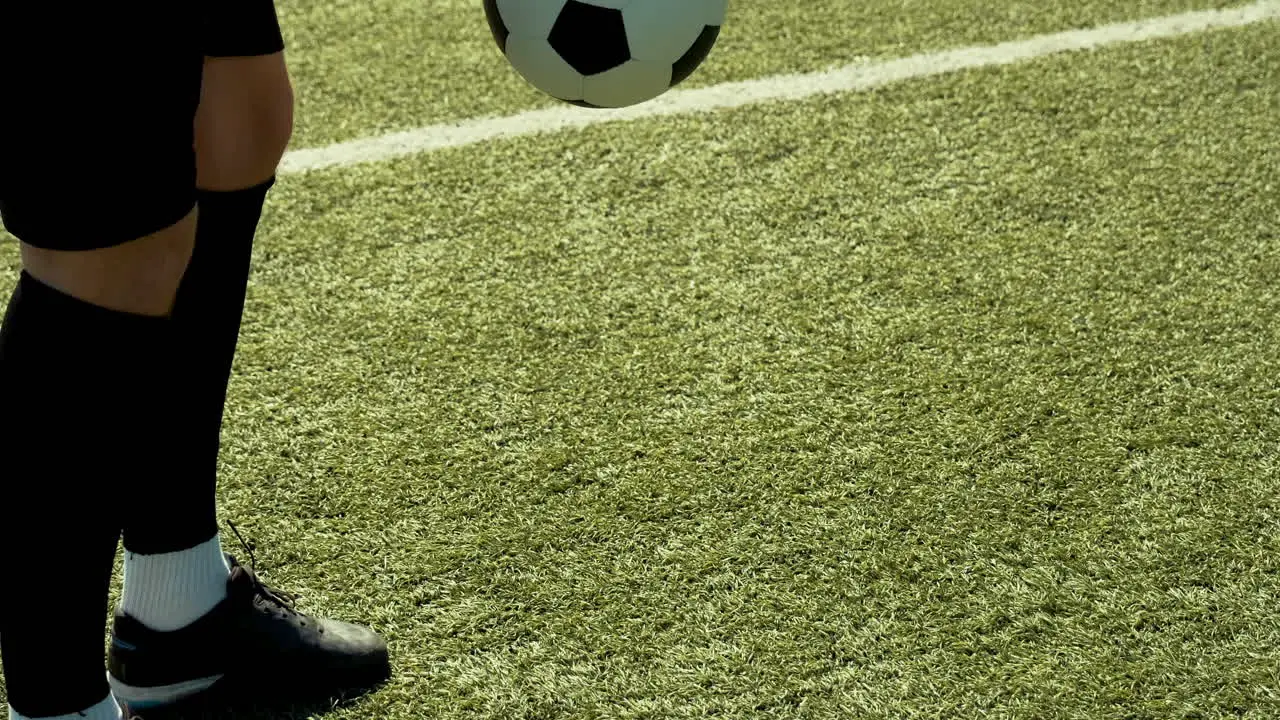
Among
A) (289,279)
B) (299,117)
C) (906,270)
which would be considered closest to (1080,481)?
(906,270)

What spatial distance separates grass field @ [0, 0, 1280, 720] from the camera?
6.29 ft

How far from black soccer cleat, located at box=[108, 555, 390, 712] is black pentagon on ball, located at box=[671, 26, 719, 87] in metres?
0.92

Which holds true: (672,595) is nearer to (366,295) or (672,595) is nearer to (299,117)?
(366,295)

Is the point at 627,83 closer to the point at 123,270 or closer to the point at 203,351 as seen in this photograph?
the point at 203,351

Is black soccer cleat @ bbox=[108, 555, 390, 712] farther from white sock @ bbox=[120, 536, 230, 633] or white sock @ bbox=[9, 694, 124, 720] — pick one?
white sock @ bbox=[9, 694, 124, 720]

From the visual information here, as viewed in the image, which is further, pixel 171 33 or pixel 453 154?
pixel 453 154

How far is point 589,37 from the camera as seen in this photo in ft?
6.22

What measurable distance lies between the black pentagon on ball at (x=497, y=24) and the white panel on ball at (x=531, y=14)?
2 cm

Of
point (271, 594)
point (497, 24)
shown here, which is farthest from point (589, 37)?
point (271, 594)

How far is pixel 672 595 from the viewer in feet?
6.59

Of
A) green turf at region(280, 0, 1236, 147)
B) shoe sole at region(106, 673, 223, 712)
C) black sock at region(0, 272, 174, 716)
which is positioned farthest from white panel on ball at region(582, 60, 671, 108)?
green turf at region(280, 0, 1236, 147)

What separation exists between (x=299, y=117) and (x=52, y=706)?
198cm

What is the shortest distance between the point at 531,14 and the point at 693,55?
0.28 metres

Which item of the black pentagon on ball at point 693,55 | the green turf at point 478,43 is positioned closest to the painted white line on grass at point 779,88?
the green turf at point 478,43
